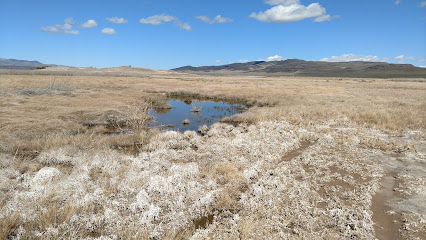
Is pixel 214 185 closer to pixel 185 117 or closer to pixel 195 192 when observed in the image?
pixel 195 192

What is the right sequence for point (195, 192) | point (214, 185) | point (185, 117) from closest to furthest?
point (195, 192)
point (214, 185)
point (185, 117)

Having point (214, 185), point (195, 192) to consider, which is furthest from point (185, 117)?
point (195, 192)

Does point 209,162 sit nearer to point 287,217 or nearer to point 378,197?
point 287,217

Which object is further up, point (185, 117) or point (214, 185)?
point (185, 117)

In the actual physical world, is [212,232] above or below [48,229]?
below

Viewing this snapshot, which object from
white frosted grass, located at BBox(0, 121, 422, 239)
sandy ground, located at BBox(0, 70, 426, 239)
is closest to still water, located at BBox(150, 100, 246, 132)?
sandy ground, located at BBox(0, 70, 426, 239)

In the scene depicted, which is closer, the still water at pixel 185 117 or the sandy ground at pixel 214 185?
the sandy ground at pixel 214 185

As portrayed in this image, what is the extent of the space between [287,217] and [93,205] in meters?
5.03

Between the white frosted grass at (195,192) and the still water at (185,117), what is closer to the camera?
the white frosted grass at (195,192)

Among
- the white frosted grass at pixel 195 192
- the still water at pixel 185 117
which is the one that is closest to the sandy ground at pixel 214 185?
the white frosted grass at pixel 195 192

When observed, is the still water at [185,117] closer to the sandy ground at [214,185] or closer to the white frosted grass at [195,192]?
the sandy ground at [214,185]

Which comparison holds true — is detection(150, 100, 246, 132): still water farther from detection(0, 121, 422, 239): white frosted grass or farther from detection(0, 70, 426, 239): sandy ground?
detection(0, 121, 422, 239): white frosted grass

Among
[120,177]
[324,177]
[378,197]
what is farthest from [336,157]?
[120,177]

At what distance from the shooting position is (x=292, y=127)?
15648 millimetres
